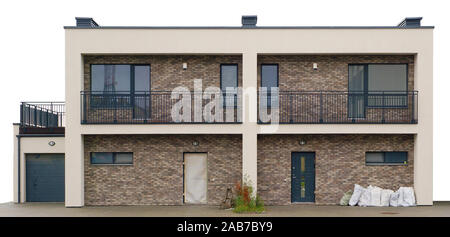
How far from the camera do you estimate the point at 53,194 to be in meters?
19.9

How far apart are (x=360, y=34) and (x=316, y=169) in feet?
17.1

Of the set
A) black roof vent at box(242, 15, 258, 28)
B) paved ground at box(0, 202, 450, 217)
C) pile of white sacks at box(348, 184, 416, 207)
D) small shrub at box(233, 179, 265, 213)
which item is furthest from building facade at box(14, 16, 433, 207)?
small shrub at box(233, 179, 265, 213)

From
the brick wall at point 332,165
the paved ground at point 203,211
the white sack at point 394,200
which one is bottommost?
the paved ground at point 203,211

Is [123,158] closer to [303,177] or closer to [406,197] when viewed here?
[303,177]

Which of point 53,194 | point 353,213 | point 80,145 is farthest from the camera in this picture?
point 53,194

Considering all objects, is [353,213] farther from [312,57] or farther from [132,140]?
[132,140]

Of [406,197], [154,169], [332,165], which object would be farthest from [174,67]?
[406,197]

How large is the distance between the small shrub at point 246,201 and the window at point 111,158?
4.30m

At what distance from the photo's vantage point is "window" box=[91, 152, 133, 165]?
1900 cm

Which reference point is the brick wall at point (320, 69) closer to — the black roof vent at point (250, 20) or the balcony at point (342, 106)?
the balcony at point (342, 106)

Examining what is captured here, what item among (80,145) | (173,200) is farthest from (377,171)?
(80,145)

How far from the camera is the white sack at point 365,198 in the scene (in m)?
18.5

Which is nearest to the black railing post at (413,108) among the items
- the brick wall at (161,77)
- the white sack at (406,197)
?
the white sack at (406,197)

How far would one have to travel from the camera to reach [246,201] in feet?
56.4
